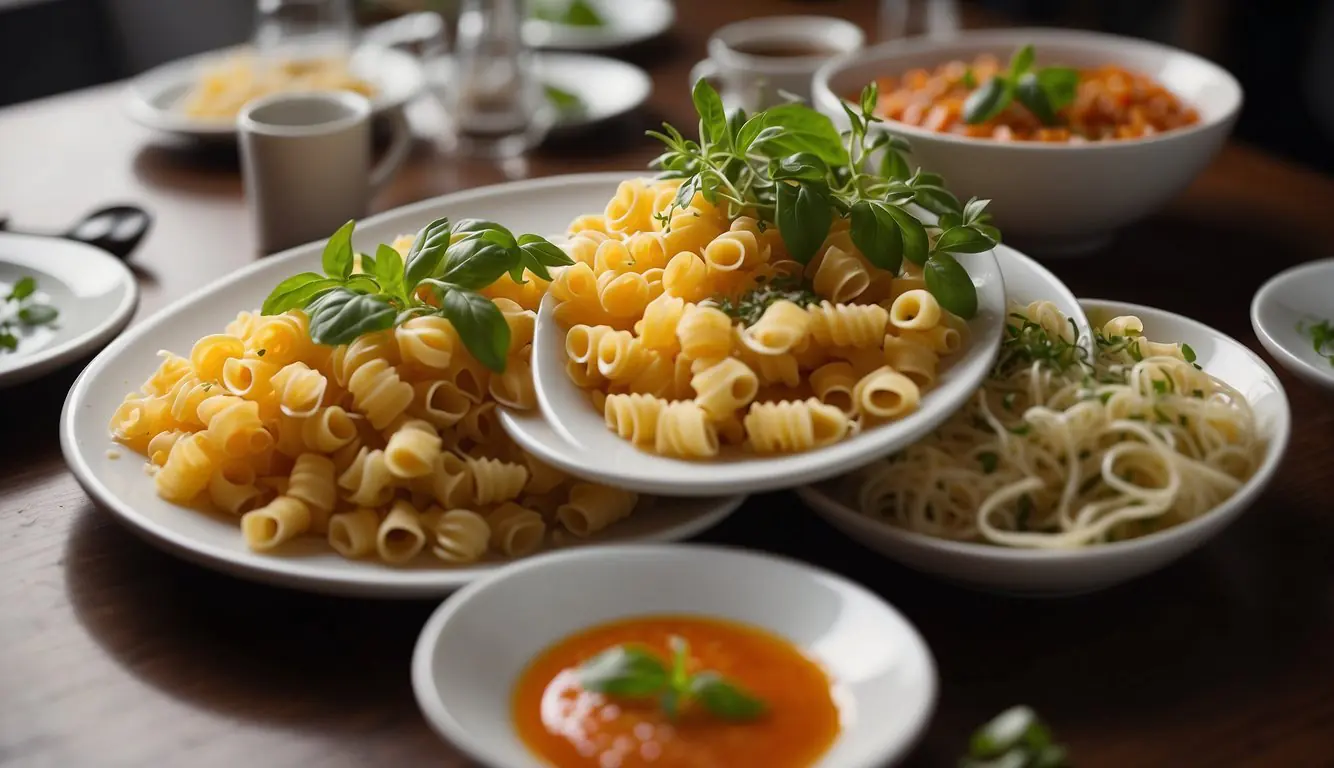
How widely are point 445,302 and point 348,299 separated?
123 mm

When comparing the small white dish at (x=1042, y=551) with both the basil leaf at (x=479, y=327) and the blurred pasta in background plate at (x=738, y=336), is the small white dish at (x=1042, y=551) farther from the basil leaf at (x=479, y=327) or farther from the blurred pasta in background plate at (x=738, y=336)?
the basil leaf at (x=479, y=327)

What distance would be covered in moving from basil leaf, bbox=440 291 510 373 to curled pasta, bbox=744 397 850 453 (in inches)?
11.0

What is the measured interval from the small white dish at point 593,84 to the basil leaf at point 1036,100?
903mm

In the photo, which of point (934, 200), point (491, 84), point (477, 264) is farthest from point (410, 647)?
point (491, 84)

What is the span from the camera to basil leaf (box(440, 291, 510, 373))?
1.43m

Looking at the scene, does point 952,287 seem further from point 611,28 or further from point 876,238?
point 611,28

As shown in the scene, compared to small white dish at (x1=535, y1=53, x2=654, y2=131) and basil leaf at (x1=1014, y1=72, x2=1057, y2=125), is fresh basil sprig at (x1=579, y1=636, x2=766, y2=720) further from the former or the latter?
small white dish at (x1=535, y1=53, x2=654, y2=131)

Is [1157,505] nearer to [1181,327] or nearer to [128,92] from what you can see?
[1181,327]

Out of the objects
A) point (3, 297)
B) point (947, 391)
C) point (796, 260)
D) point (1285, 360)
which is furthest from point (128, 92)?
point (1285, 360)

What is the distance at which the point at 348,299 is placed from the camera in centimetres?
148

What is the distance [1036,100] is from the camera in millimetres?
2176

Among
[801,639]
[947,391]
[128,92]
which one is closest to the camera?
[801,639]

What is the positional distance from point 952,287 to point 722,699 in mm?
615

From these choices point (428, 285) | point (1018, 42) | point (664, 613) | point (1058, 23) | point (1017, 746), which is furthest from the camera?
point (1058, 23)
